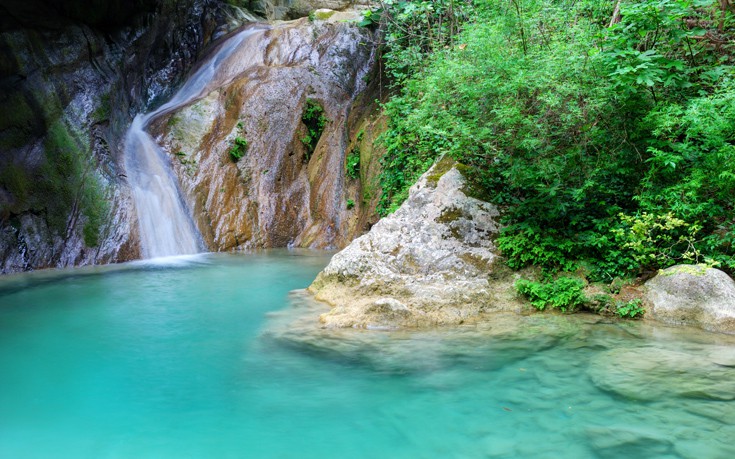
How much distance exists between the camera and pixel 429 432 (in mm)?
3602

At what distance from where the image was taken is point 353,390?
14.2 ft

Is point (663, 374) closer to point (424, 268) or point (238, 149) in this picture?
point (424, 268)

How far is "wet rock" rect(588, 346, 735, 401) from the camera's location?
156 inches

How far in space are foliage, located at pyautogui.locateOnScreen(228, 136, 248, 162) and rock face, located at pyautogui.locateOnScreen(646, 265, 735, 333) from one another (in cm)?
1244

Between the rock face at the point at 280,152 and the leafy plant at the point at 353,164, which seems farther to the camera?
the leafy plant at the point at 353,164

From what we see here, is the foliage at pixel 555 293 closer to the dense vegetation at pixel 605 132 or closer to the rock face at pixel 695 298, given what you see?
the dense vegetation at pixel 605 132

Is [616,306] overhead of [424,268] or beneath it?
beneath

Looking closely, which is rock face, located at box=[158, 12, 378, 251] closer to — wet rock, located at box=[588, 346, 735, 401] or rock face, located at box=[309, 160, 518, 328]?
rock face, located at box=[309, 160, 518, 328]

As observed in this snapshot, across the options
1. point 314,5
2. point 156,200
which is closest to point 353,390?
point 156,200

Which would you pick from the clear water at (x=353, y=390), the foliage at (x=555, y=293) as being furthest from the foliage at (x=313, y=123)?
the foliage at (x=555, y=293)

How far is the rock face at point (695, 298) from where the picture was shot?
5.36 meters

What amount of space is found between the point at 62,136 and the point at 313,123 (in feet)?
23.6

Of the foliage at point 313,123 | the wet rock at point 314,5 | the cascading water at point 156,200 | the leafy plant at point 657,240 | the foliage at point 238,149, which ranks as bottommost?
the leafy plant at point 657,240

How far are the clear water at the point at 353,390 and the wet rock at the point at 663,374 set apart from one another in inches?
0.8
